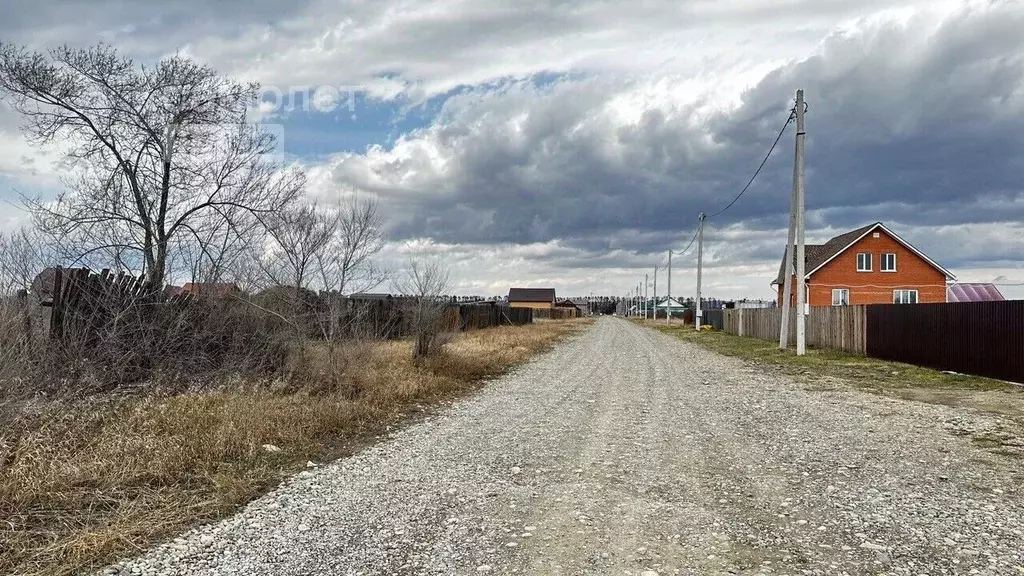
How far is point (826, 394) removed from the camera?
508 inches

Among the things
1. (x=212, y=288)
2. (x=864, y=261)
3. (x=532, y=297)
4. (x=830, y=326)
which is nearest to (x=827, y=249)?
(x=864, y=261)

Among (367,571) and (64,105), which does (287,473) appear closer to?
(367,571)

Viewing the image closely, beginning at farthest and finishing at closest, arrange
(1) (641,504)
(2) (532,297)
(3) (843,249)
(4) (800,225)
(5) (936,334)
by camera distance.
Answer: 1. (2) (532,297)
2. (3) (843,249)
3. (4) (800,225)
4. (5) (936,334)
5. (1) (641,504)

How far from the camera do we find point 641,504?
5.50 metres

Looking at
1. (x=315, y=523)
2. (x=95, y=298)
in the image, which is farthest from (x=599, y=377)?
(x=315, y=523)

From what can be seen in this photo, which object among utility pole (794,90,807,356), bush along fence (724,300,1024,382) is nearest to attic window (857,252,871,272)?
bush along fence (724,300,1024,382)

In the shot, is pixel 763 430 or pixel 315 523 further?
pixel 763 430

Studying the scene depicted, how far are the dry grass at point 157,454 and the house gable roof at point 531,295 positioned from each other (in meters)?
115

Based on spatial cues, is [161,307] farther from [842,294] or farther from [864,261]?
[864,261]

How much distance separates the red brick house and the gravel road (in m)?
35.2

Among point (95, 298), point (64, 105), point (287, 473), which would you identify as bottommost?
point (287, 473)

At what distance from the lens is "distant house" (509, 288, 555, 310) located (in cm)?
12619

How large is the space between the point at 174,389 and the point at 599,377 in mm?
8926

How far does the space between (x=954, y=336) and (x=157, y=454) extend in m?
16.8
